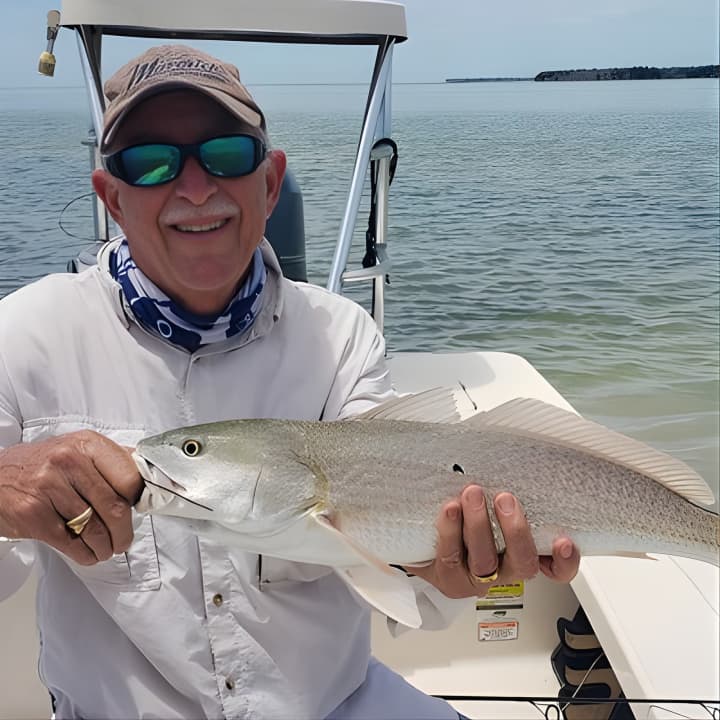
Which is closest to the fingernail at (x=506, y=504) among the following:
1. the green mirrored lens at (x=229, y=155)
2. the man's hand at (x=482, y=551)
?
the man's hand at (x=482, y=551)

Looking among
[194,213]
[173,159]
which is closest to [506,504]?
[194,213]

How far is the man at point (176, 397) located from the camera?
6.14 ft

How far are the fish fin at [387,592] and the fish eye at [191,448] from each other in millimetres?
396

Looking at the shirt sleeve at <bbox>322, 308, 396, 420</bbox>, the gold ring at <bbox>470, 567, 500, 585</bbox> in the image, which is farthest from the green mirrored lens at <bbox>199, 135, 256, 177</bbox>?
the gold ring at <bbox>470, 567, 500, 585</bbox>

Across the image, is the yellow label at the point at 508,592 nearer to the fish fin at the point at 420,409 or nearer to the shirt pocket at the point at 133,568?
the fish fin at the point at 420,409

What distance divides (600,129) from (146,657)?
33.2 metres

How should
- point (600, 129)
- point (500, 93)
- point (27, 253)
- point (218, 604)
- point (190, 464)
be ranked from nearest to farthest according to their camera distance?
point (190, 464)
point (218, 604)
point (27, 253)
point (600, 129)
point (500, 93)

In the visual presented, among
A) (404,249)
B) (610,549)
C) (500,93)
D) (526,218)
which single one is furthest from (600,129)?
(500,93)

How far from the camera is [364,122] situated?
4.29 m

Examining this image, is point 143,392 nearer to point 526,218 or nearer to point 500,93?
point 526,218

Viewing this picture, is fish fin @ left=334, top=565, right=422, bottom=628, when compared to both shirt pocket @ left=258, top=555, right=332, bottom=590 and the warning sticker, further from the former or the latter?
the warning sticker

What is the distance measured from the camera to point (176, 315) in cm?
197

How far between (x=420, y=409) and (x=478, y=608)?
1833mm

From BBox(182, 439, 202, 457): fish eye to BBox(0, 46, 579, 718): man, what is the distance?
0.38 meters
